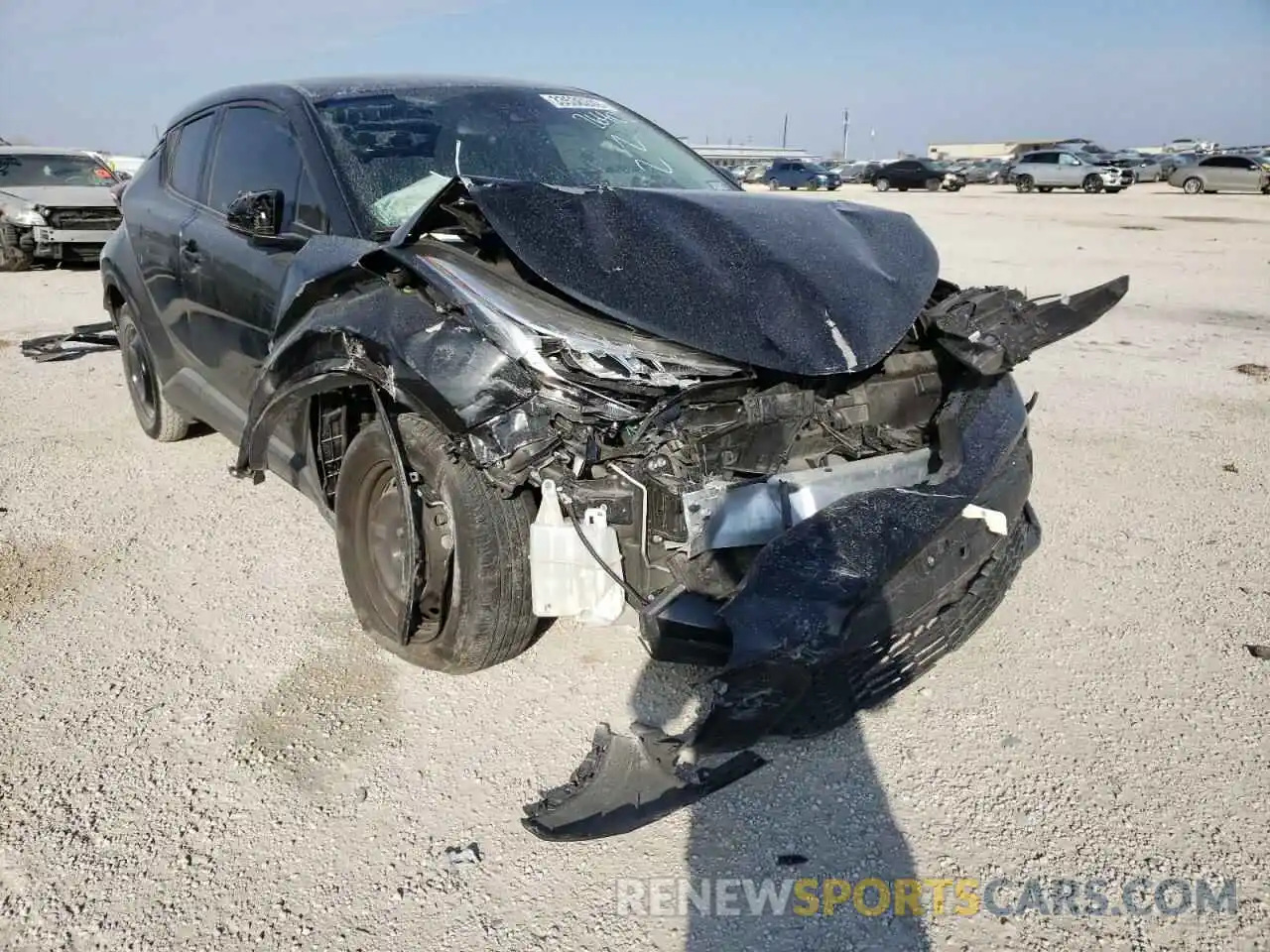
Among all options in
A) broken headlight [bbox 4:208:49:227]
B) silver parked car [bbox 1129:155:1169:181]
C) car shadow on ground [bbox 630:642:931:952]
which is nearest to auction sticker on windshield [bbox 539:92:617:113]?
car shadow on ground [bbox 630:642:931:952]

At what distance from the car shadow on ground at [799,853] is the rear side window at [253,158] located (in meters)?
2.47

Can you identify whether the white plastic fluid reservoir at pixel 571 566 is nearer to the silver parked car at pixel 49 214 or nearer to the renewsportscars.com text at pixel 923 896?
the renewsportscars.com text at pixel 923 896

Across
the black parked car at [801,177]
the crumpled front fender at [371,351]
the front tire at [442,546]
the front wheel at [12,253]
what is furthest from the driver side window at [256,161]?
the black parked car at [801,177]

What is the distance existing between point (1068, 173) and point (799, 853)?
3518cm

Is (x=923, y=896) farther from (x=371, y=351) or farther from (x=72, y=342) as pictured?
(x=72, y=342)

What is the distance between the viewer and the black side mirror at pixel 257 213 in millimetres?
3344

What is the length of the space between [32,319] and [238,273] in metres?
7.65

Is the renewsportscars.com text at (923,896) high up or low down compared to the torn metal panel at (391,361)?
down

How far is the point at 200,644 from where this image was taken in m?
3.27

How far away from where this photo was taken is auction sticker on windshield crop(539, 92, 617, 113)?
4.06m

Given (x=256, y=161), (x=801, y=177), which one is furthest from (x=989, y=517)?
(x=801, y=177)

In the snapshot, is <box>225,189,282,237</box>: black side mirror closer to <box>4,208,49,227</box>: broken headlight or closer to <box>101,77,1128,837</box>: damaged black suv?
<box>101,77,1128,837</box>: damaged black suv

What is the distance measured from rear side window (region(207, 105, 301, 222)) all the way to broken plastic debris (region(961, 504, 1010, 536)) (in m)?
2.65

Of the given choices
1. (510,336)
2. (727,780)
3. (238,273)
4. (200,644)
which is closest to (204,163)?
(238,273)
